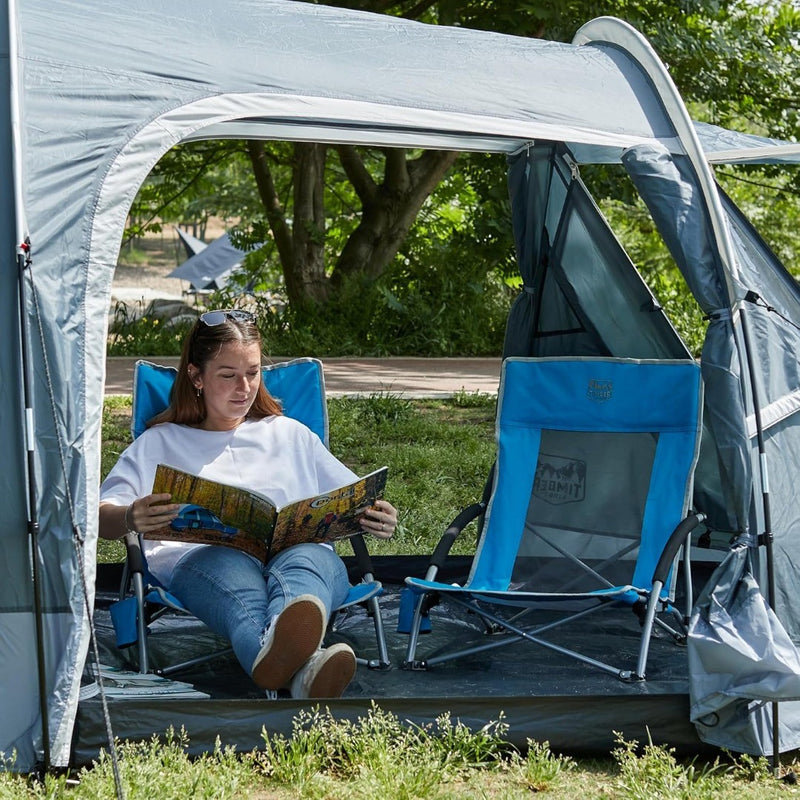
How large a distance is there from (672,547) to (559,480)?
0.83 metres

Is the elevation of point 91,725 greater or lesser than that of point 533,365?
lesser

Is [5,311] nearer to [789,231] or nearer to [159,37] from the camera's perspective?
[159,37]

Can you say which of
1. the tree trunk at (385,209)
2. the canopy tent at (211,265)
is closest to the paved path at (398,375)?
the tree trunk at (385,209)

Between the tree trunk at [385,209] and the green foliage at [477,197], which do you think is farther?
the tree trunk at [385,209]

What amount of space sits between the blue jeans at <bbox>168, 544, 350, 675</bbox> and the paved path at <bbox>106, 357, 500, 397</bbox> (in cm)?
523

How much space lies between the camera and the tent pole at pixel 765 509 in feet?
10.3

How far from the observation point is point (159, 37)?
327 centimetres

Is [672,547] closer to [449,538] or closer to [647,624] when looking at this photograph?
[647,624]

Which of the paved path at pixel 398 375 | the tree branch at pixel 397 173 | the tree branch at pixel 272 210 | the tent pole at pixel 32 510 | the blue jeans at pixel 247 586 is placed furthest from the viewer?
the tree branch at pixel 272 210

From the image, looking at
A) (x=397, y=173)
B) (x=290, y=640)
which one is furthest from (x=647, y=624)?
(x=397, y=173)

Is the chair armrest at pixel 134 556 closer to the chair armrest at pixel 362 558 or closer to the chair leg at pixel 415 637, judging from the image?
the chair armrest at pixel 362 558

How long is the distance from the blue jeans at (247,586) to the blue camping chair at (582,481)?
0.54m

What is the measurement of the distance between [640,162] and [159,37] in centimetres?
138

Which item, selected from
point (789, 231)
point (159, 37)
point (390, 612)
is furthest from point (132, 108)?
point (789, 231)
